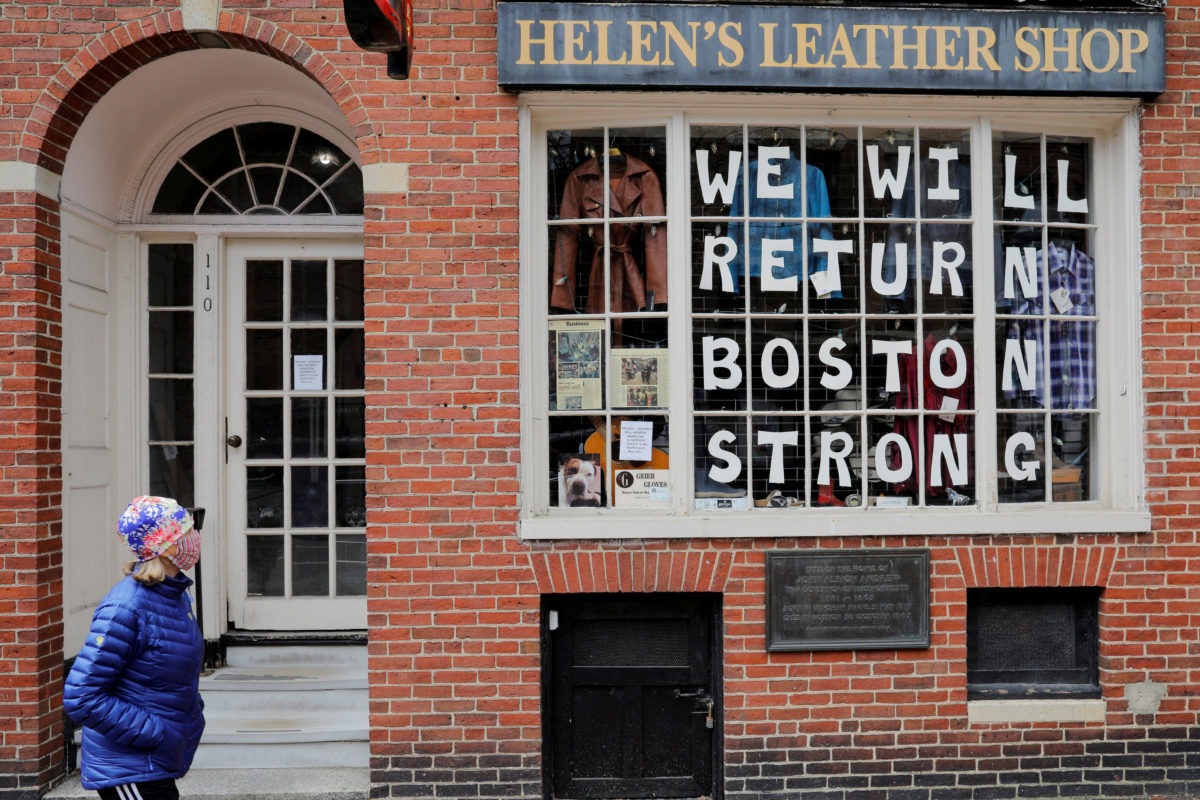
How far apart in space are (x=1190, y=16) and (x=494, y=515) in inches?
183

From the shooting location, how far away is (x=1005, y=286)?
550cm

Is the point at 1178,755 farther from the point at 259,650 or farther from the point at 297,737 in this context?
the point at 259,650

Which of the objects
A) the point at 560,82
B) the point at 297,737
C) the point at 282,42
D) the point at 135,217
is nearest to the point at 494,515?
the point at 297,737

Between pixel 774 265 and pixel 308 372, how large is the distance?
2987mm

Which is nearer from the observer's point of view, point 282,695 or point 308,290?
point 282,695

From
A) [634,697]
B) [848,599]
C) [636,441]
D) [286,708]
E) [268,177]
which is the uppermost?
[268,177]

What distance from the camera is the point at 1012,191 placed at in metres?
5.53

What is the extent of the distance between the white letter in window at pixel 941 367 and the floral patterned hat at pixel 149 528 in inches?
156

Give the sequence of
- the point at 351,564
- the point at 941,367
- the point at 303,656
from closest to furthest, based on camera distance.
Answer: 1. the point at 941,367
2. the point at 303,656
3. the point at 351,564

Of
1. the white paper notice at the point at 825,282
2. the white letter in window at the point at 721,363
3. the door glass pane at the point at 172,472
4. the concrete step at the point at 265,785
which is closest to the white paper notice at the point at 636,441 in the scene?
the white letter in window at the point at 721,363

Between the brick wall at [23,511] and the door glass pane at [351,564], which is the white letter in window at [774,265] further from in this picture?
the brick wall at [23,511]

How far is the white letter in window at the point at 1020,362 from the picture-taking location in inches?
216

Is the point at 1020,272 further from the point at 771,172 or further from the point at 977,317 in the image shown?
the point at 771,172

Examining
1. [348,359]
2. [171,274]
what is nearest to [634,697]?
[348,359]
